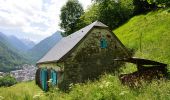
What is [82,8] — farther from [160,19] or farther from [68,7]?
[160,19]

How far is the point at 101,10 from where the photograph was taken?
69.1 meters

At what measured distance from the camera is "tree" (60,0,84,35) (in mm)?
80062

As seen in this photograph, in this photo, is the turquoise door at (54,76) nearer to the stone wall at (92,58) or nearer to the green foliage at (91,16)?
the stone wall at (92,58)

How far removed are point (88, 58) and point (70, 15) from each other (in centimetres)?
5290

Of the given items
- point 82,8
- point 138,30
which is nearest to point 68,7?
point 82,8

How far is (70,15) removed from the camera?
81.2 meters

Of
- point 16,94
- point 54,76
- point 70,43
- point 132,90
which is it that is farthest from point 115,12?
point 132,90

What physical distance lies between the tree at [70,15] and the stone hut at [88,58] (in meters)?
48.5

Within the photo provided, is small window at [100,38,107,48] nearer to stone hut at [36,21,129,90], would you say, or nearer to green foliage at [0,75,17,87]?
stone hut at [36,21,129,90]

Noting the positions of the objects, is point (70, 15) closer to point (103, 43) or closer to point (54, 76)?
point (103, 43)

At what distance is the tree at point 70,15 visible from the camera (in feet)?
263

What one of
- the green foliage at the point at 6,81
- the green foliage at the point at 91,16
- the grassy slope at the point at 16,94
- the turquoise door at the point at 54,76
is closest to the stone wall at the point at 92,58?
the turquoise door at the point at 54,76

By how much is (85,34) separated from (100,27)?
1.84 meters

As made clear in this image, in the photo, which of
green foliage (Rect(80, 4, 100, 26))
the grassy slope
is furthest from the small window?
green foliage (Rect(80, 4, 100, 26))
